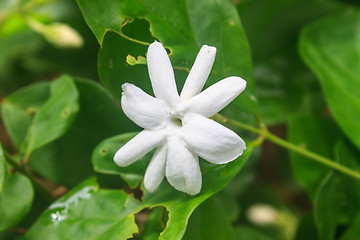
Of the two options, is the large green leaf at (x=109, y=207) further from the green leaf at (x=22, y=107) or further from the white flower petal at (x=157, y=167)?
the green leaf at (x=22, y=107)

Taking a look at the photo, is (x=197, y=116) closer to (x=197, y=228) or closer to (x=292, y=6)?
(x=197, y=228)

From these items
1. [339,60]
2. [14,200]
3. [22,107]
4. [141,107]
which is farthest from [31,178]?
[339,60]

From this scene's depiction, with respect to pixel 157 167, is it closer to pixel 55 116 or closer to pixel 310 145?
pixel 55 116

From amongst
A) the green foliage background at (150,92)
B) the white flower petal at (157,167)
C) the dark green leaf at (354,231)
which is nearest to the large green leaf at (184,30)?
the green foliage background at (150,92)

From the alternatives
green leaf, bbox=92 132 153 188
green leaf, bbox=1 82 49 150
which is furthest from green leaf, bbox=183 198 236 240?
green leaf, bbox=1 82 49 150

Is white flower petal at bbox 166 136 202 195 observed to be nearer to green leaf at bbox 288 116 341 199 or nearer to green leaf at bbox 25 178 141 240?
green leaf at bbox 25 178 141 240
